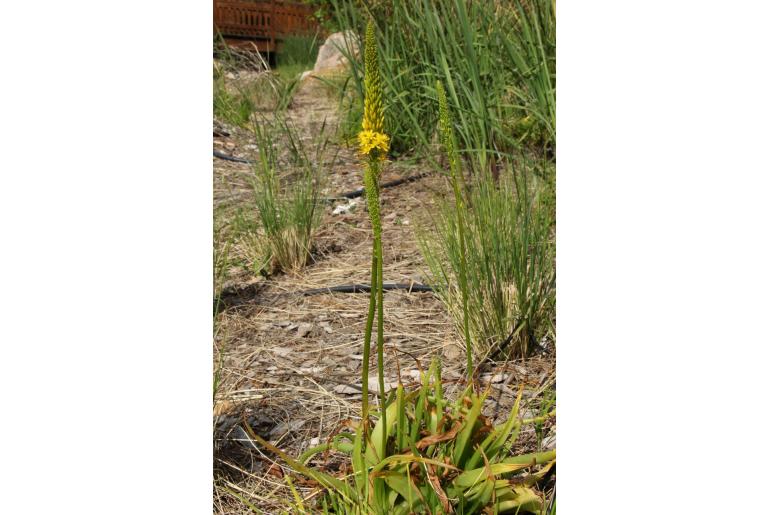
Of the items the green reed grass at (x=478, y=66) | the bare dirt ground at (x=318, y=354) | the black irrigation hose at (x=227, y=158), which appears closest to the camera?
the bare dirt ground at (x=318, y=354)

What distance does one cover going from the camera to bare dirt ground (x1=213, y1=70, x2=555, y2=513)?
1.47 meters

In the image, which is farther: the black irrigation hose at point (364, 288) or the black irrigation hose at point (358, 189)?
the black irrigation hose at point (358, 189)

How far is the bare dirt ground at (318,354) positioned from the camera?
1.47 meters

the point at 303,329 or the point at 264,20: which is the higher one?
the point at 264,20

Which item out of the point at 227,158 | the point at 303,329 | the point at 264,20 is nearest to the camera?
the point at 303,329

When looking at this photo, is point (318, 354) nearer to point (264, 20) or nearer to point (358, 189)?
point (358, 189)

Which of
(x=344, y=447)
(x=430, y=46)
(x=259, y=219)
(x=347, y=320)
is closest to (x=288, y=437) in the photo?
(x=344, y=447)

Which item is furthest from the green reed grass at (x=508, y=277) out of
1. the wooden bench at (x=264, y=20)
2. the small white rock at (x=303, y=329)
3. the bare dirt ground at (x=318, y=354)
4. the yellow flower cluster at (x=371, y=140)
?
the wooden bench at (x=264, y=20)

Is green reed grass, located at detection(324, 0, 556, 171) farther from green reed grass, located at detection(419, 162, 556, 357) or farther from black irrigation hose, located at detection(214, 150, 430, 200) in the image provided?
green reed grass, located at detection(419, 162, 556, 357)

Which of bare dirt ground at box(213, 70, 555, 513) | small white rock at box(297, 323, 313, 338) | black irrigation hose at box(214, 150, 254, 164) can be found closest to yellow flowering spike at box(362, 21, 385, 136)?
bare dirt ground at box(213, 70, 555, 513)

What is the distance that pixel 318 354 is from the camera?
1.67 m

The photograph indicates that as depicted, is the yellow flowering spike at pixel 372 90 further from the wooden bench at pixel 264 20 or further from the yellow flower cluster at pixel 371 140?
the wooden bench at pixel 264 20

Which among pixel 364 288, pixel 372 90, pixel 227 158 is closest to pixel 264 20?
pixel 227 158
